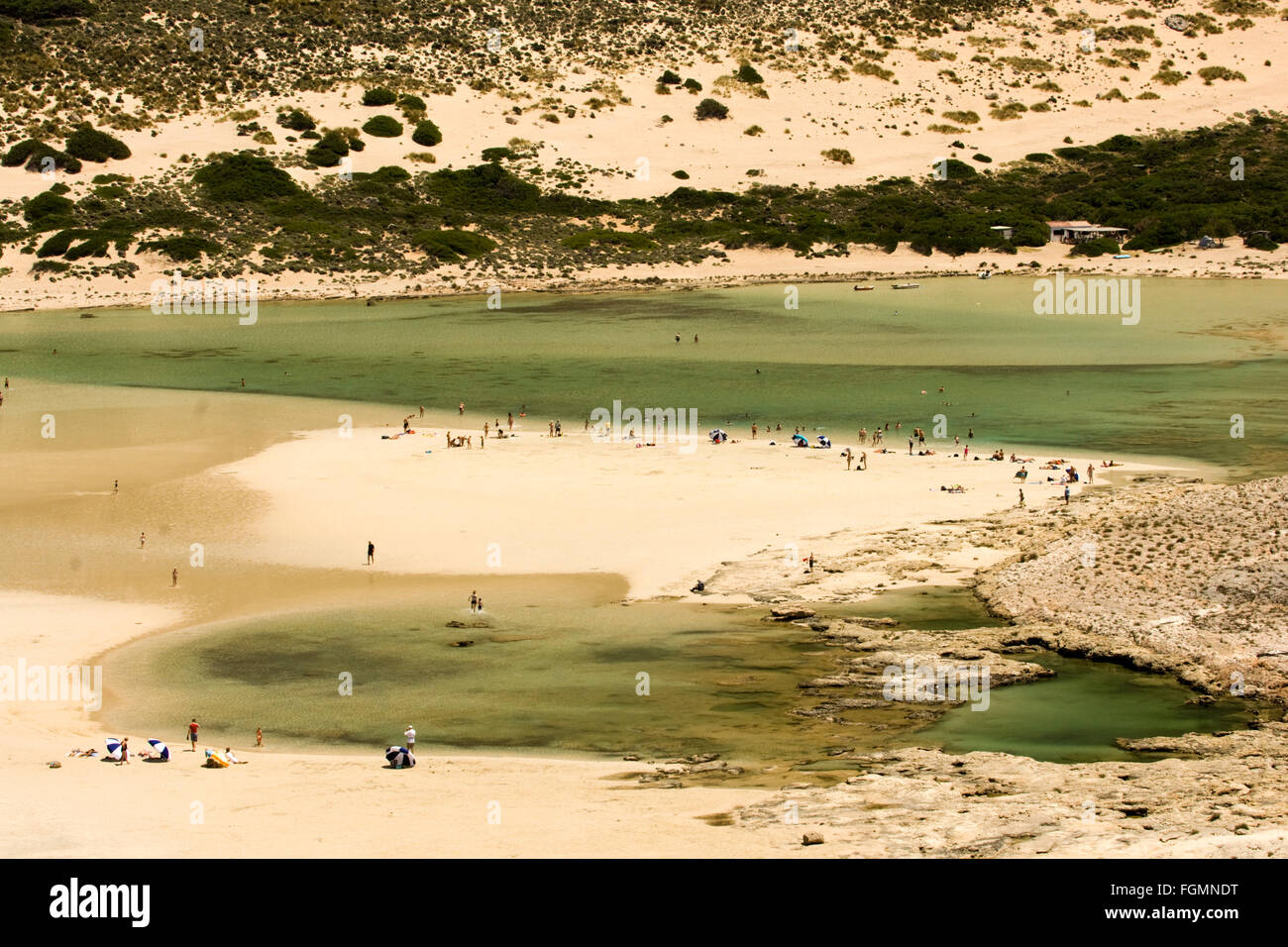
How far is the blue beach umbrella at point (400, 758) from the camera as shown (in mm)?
21703

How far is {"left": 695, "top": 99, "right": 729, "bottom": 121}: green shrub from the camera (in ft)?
401

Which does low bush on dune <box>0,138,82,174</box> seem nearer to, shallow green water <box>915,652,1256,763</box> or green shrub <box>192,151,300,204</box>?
green shrub <box>192,151,300,204</box>

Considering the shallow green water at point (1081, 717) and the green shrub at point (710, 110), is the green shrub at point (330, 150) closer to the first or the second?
the green shrub at point (710, 110)

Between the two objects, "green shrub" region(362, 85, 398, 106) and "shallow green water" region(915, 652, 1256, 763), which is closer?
"shallow green water" region(915, 652, 1256, 763)

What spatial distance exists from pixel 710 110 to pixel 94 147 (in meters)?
50.1

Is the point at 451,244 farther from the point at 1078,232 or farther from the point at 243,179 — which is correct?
the point at 1078,232

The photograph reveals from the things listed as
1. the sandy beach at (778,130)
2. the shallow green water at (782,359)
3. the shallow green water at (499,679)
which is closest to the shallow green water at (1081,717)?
the shallow green water at (499,679)

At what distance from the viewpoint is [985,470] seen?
41.9 metres

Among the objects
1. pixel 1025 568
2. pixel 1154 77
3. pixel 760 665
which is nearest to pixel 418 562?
pixel 760 665

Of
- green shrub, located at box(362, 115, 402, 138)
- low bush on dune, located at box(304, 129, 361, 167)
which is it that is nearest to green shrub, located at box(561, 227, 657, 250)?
low bush on dune, located at box(304, 129, 361, 167)

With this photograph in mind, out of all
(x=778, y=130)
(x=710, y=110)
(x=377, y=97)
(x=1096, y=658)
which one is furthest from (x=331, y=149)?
(x=1096, y=658)

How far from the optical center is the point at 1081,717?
936 inches

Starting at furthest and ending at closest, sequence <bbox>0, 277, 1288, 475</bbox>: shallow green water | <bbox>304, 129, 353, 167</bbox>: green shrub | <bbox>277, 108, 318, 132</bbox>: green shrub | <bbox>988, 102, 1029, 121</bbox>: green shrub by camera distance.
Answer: <bbox>988, 102, 1029, 121</bbox>: green shrub, <bbox>277, 108, 318, 132</bbox>: green shrub, <bbox>304, 129, 353, 167</bbox>: green shrub, <bbox>0, 277, 1288, 475</bbox>: shallow green water

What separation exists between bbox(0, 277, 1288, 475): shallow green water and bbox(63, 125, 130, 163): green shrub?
2244 centimetres
